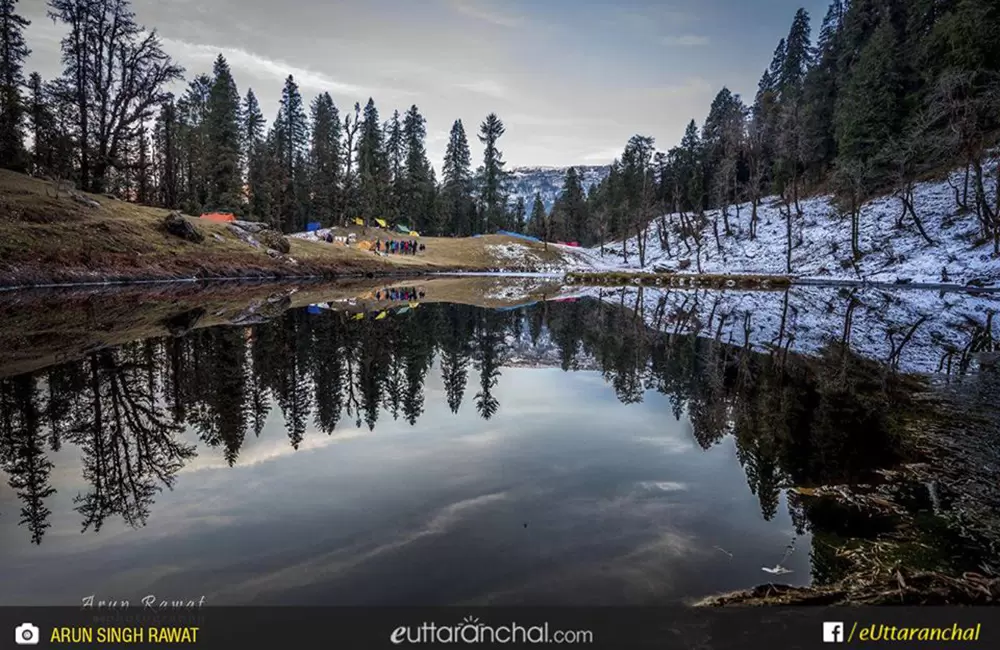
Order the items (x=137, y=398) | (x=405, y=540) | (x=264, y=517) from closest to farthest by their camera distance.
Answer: (x=405, y=540), (x=264, y=517), (x=137, y=398)

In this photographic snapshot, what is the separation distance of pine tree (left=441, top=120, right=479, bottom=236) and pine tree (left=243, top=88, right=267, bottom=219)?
34.6 metres

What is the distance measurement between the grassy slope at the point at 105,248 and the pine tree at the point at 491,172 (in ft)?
179

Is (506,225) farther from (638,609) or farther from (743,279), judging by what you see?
(638,609)

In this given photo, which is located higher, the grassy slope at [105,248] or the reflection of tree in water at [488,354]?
the grassy slope at [105,248]

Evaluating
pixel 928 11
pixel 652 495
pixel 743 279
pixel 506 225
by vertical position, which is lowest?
pixel 652 495

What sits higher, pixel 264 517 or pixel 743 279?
pixel 743 279

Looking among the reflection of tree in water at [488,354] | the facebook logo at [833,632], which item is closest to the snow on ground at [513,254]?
the reflection of tree in water at [488,354]

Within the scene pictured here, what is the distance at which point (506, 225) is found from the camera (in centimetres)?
11244

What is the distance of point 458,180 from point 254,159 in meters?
40.7

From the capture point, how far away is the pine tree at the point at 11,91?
39.4 m

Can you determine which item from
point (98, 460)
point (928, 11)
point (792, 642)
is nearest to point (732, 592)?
point (792, 642)

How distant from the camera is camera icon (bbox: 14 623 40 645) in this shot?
3260mm

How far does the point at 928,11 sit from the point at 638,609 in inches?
3144

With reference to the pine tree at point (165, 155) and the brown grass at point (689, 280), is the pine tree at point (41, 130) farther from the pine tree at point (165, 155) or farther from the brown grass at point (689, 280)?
the brown grass at point (689, 280)
